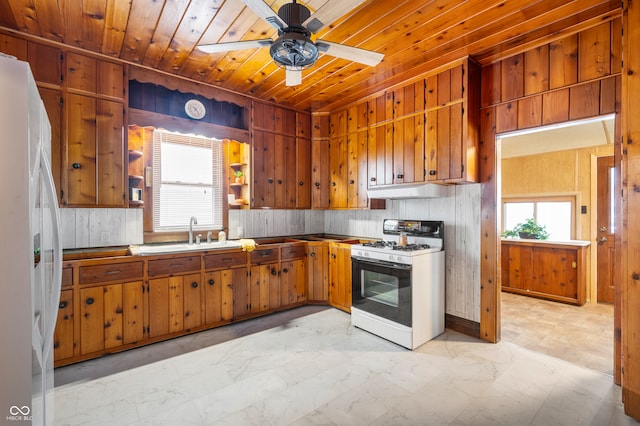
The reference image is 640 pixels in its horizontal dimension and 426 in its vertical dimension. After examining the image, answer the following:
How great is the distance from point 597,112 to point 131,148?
449 cm

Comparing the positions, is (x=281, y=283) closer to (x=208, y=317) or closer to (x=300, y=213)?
(x=208, y=317)

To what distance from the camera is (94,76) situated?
2.91 metres

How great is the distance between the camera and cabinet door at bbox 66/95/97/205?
9.18 feet

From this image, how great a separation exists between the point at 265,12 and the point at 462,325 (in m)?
3.40

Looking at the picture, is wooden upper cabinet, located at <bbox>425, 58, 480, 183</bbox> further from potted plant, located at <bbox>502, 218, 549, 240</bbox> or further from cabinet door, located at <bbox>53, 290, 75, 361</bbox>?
cabinet door, located at <bbox>53, 290, 75, 361</bbox>

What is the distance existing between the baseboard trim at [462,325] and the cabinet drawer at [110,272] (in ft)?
10.8

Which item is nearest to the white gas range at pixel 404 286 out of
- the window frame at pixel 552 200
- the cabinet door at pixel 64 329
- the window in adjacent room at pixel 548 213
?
the window frame at pixel 552 200

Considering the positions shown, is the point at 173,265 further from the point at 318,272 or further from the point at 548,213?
the point at 548,213

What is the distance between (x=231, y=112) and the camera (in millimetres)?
4031

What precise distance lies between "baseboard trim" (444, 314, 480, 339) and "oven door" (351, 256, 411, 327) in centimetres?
76

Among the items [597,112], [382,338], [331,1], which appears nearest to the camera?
[331,1]

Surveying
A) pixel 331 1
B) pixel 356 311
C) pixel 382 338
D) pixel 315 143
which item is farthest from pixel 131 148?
pixel 382 338

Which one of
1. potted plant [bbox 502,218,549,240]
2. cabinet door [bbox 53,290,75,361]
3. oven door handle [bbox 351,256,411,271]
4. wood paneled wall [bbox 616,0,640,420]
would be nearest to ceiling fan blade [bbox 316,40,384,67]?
wood paneled wall [bbox 616,0,640,420]

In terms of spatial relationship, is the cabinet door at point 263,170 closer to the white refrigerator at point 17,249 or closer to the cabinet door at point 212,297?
the cabinet door at point 212,297
